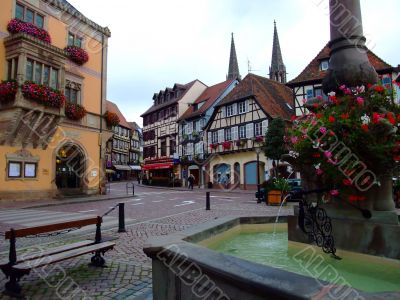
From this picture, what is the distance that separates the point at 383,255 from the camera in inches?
142

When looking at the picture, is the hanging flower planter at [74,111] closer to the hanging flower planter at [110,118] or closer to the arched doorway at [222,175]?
the hanging flower planter at [110,118]

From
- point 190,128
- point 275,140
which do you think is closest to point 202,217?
point 275,140

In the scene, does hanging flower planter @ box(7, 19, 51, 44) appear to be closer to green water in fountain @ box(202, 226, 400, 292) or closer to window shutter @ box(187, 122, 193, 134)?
green water in fountain @ box(202, 226, 400, 292)

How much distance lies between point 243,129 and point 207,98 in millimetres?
10234

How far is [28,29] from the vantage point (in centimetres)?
1856

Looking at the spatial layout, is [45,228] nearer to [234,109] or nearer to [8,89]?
[8,89]

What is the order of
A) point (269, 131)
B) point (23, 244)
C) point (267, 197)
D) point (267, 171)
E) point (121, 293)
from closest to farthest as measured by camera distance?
point (121, 293) → point (23, 244) → point (267, 197) → point (269, 131) → point (267, 171)

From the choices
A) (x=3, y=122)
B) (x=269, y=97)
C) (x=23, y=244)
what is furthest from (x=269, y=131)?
(x=23, y=244)

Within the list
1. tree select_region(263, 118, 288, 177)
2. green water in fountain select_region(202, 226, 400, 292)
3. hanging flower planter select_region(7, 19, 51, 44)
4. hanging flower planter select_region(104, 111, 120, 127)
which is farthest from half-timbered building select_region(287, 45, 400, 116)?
green water in fountain select_region(202, 226, 400, 292)

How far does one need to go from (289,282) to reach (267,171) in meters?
29.8

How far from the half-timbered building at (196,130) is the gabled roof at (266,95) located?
468 cm

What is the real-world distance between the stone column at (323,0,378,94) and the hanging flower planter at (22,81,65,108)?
54.0 feet

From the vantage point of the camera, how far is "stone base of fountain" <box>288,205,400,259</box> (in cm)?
361

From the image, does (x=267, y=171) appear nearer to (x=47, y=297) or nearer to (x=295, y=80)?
(x=295, y=80)
